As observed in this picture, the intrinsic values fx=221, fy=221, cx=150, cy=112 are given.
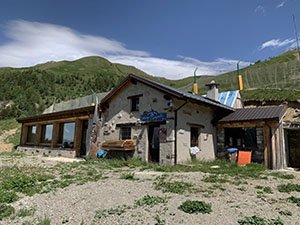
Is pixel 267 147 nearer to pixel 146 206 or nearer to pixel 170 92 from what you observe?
pixel 170 92

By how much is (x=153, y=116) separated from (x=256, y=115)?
204 inches

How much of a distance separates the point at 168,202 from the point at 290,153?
36.5 feet

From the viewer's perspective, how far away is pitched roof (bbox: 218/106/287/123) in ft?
34.1

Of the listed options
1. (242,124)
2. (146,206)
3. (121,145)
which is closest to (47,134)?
(121,145)

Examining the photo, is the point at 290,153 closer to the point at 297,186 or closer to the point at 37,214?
the point at 297,186

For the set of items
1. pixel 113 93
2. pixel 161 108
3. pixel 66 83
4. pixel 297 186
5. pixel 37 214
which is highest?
pixel 66 83

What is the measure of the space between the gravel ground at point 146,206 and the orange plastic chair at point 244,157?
157 inches

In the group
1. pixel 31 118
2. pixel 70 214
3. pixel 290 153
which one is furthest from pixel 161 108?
pixel 31 118

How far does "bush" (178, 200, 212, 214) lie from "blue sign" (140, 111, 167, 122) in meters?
6.16

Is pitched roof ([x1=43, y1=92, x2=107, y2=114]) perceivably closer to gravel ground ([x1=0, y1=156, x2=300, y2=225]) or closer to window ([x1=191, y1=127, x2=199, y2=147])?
window ([x1=191, y1=127, x2=199, y2=147])

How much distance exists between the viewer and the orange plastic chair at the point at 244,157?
34.3 feet

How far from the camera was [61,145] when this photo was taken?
54.8 feet

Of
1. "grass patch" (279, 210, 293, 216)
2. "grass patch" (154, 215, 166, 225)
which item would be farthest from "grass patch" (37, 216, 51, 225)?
"grass patch" (279, 210, 293, 216)

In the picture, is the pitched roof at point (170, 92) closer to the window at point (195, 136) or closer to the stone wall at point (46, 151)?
the window at point (195, 136)
